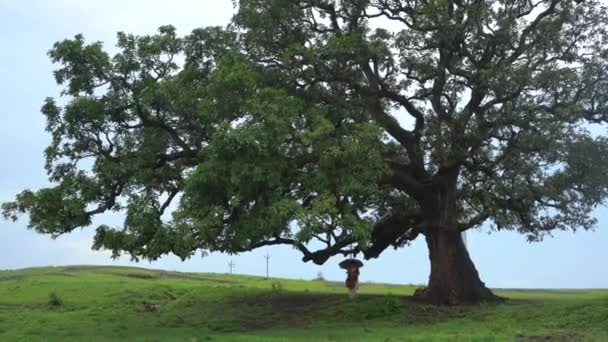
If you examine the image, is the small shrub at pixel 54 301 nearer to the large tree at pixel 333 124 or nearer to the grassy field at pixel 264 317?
the grassy field at pixel 264 317

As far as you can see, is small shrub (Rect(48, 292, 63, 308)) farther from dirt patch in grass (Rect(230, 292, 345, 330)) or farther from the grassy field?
dirt patch in grass (Rect(230, 292, 345, 330))

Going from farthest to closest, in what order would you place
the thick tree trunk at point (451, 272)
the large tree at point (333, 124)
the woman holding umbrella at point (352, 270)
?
the woman holding umbrella at point (352, 270) < the thick tree trunk at point (451, 272) < the large tree at point (333, 124)

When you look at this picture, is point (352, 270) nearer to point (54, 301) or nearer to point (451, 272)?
point (451, 272)

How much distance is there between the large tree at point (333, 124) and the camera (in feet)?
62.0

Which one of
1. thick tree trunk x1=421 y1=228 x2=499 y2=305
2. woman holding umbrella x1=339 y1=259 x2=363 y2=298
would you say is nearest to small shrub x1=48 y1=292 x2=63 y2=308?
woman holding umbrella x1=339 y1=259 x2=363 y2=298

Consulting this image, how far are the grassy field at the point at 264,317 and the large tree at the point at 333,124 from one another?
89.5 inches

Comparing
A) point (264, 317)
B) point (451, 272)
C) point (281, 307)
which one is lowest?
point (264, 317)

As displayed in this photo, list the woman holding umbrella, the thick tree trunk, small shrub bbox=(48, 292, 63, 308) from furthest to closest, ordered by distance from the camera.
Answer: small shrub bbox=(48, 292, 63, 308), the woman holding umbrella, the thick tree trunk

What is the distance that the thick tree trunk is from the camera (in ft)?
81.3

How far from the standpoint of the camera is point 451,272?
24922 mm

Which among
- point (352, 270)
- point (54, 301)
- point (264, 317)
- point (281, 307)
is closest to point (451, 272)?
point (352, 270)

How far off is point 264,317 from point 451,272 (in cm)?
645

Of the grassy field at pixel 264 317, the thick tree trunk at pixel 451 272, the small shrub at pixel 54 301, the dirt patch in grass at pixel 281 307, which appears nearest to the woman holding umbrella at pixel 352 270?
the grassy field at pixel 264 317

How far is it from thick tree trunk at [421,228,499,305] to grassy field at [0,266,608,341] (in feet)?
3.32
